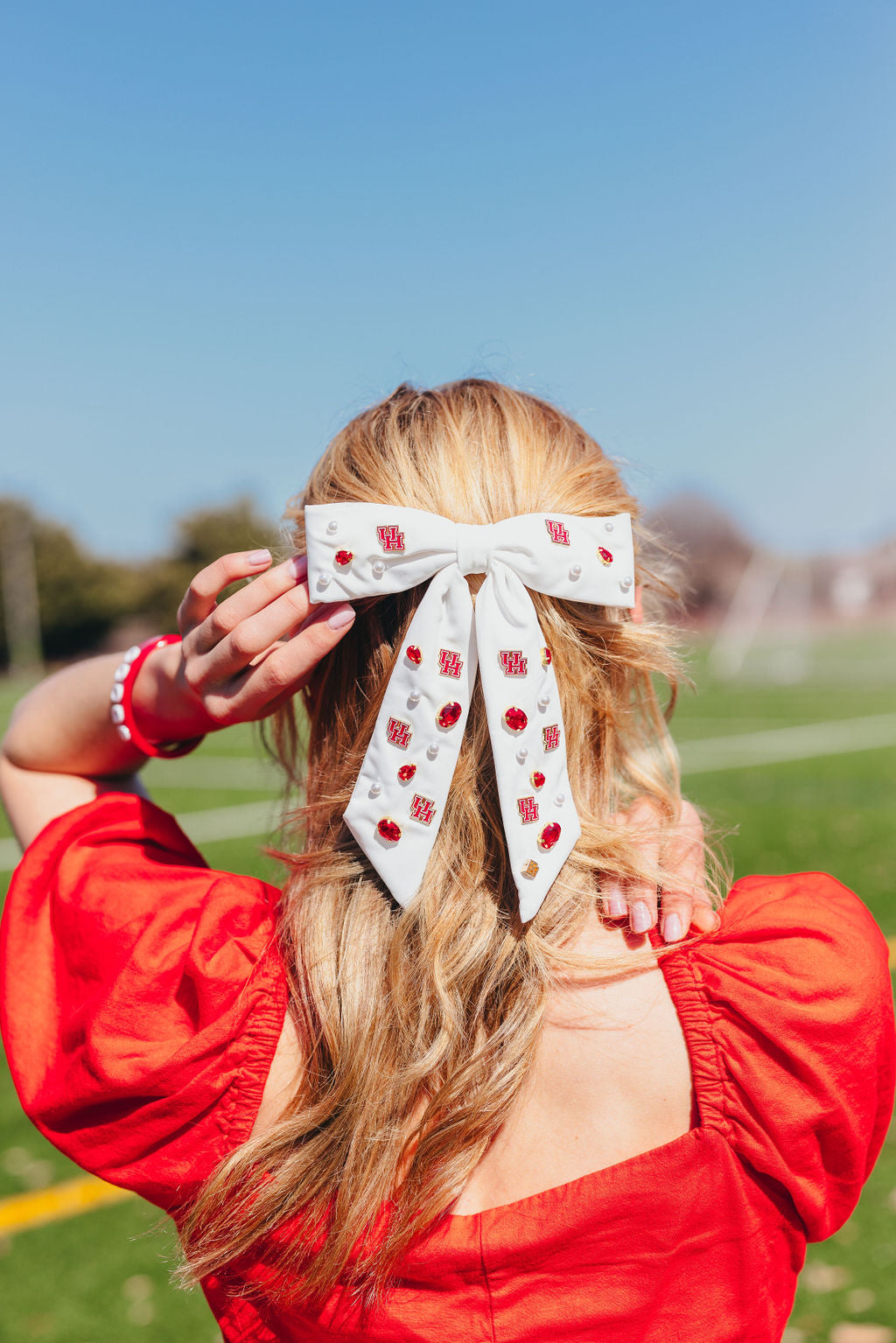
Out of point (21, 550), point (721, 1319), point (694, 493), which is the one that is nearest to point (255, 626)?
point (721, 1319)

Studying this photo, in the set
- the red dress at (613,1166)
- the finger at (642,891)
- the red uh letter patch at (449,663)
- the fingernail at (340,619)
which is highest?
the fingernail at (340,619)

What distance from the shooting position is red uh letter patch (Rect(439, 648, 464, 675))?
136cm

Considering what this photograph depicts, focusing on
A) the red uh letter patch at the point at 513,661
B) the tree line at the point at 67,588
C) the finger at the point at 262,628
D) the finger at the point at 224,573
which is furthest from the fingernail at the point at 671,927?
the tree line at the point at 67,588

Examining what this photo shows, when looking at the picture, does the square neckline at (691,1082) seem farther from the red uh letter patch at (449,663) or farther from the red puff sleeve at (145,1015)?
the red uh letter patch at (449,663)

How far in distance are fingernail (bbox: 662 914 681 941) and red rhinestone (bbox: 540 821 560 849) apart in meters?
0.17

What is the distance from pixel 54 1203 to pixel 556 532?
371 cm

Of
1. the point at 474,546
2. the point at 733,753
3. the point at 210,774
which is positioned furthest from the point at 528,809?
the point at 733,753

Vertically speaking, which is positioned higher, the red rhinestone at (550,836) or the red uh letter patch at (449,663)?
the red uh letter patch at (449,663)

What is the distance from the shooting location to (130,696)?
1688 mm

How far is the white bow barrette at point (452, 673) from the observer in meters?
1.34

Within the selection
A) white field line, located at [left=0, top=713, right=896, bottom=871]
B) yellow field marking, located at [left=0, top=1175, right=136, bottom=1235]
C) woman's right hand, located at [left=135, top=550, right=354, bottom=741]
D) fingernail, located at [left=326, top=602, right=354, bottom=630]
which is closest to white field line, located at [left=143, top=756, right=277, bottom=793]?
white field line, located at [left=0, top=713, right=896, bottom=871]

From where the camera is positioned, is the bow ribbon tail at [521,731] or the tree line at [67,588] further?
the tree line at [67,588]

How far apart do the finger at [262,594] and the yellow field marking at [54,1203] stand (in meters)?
3.19

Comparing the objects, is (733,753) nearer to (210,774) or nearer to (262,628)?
(210,774)
